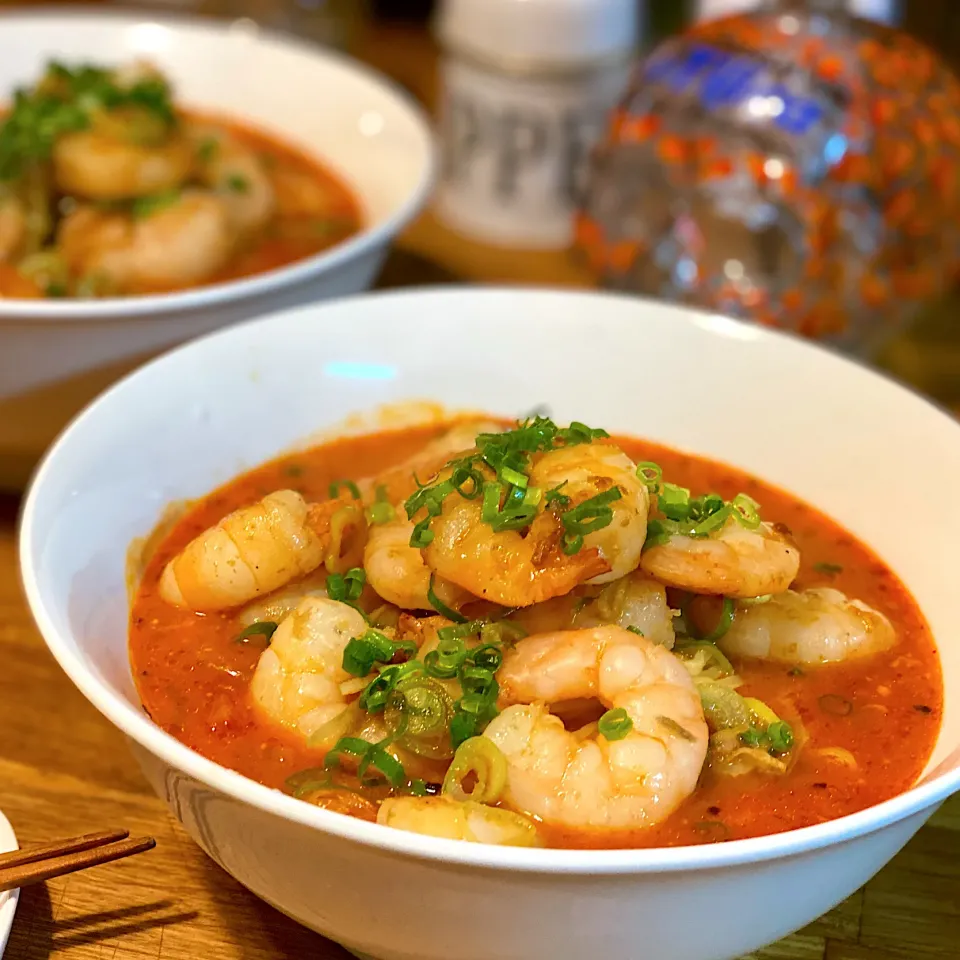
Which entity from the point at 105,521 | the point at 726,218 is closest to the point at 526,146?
the point at 726,218

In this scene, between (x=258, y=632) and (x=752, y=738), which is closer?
(x=752, y=738)

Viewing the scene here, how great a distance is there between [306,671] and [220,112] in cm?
229

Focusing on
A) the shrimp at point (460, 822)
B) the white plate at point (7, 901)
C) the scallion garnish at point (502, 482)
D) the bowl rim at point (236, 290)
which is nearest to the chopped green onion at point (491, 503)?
the scallion garnish at point (502, 482)

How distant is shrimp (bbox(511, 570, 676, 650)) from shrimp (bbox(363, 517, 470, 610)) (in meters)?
0.10

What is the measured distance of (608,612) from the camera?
60.9 inches

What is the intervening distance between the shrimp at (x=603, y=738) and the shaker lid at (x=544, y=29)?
2.20 metres

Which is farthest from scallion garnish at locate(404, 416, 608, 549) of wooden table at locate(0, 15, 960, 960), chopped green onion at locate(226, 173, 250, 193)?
chopped green onion at locate(226, 173, 250, 193)

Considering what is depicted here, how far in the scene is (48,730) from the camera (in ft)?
Answer: 6.31

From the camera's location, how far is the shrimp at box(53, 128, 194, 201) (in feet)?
8.55

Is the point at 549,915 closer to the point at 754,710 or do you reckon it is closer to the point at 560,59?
the point at 754,710

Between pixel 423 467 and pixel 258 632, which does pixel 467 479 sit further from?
pixel 258 632

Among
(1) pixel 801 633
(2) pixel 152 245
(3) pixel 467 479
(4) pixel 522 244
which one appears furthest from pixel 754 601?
(4) pixel 522 244

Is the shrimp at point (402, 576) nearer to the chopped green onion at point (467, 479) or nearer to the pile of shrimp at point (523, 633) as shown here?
the pile of shrimp at point (523, 633)

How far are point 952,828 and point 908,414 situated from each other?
65 cm
